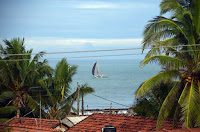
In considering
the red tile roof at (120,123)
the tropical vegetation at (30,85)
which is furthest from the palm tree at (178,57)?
the tropical vegetation at (30,85)

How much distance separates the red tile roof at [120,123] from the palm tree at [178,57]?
1.03 meters

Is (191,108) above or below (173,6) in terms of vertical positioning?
below

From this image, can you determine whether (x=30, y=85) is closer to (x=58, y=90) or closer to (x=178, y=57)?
(x=58, y=90)

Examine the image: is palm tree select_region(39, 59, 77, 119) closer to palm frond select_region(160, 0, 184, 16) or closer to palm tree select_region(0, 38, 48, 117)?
palm tree select_region(0, 38, 48, 117)

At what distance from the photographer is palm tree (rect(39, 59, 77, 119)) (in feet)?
73.3

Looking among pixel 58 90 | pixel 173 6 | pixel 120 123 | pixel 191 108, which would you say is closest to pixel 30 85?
pixel 58 90

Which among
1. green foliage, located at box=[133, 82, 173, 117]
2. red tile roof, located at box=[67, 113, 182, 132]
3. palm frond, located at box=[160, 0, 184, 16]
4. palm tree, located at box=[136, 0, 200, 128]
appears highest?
palm frond, located at box=[160, 0, 184, 16]

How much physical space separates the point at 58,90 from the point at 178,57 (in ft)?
39.8

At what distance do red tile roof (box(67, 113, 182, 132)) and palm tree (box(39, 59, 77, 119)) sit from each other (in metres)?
7.76

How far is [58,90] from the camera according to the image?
2252 cm

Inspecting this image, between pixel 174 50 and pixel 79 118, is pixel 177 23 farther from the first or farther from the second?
pixel 79 118

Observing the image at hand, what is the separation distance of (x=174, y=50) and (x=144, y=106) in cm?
373

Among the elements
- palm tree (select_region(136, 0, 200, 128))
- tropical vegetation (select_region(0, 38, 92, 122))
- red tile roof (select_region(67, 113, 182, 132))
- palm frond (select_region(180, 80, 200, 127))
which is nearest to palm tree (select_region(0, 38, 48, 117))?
tropical vegetation (select_region(0, 38, 92, 122))

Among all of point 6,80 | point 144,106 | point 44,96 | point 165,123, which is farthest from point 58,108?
point 165,123
